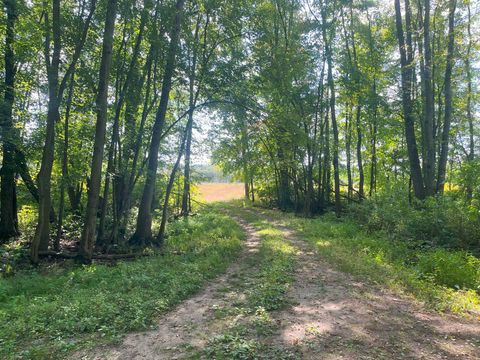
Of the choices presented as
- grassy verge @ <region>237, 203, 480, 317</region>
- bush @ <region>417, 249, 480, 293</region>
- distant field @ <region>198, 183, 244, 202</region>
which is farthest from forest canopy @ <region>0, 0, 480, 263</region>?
distant field @ <region>198, 183, 244, 202</region>

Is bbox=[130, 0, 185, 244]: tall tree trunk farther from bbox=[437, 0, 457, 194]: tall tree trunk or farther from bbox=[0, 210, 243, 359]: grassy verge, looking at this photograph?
bbox=[437, 0, 457, 194]: tall tree trunk

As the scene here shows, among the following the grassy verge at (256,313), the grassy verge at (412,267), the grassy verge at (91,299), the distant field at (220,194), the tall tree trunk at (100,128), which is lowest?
the grassy verge at (91,299)

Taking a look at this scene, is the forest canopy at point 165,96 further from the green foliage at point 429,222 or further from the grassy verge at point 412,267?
the grassy verge at point 412,267

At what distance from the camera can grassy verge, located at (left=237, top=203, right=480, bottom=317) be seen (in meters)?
6.30

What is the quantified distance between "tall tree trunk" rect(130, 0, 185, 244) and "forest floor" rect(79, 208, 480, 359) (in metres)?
6.41

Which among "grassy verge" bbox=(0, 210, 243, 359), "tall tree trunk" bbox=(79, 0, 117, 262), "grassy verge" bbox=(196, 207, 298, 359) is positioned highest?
"tall tree trunk" bbox=(79, 0, 117, 262)

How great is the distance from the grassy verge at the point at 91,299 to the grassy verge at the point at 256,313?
121 centimetres

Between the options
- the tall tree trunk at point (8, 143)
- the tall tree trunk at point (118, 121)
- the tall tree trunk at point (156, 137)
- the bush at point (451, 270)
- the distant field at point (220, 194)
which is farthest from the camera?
the distant field at point (220, 194)

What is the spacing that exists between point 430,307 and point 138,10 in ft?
38.3

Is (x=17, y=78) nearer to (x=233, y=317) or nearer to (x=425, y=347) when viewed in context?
(x=233, y=317)

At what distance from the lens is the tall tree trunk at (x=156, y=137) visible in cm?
1218

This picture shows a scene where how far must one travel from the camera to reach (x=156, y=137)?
1302 cm

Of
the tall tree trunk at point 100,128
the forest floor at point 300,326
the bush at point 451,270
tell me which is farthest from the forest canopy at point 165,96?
the forest floor at point 300,326

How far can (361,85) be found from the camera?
19.0 metres
